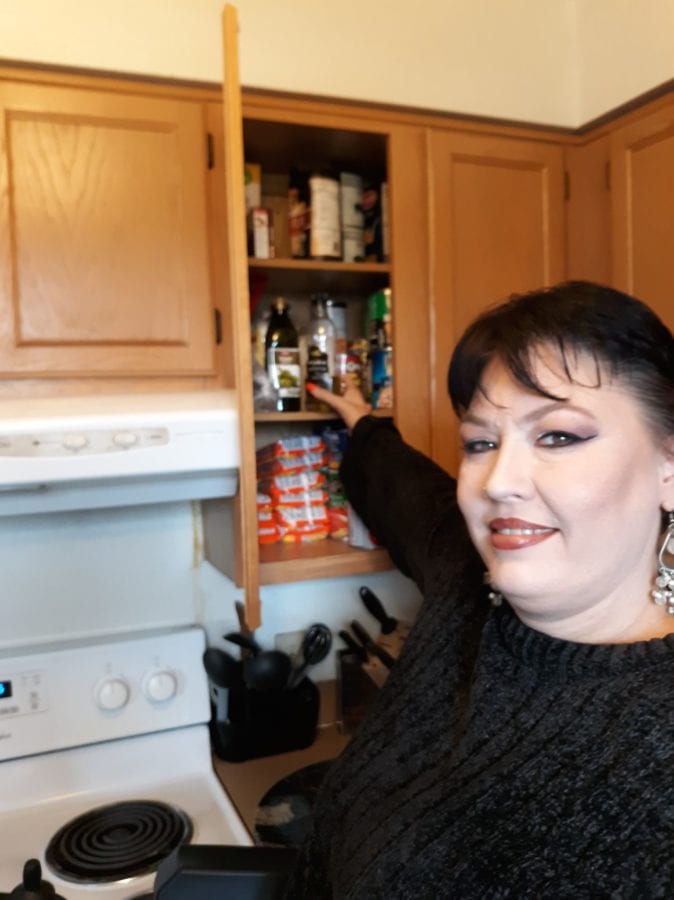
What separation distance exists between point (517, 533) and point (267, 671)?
79cm

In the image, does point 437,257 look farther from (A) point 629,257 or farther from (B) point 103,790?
(B) point 103,790

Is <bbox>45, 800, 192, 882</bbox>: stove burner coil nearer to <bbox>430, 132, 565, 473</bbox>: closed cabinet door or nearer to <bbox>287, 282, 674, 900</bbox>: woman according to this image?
<bbox>287, 282, 674, 900</bbox>: woman

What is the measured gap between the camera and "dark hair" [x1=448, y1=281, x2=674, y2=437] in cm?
76

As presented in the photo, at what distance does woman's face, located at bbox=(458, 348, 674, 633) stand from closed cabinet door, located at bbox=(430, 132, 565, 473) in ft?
1.98

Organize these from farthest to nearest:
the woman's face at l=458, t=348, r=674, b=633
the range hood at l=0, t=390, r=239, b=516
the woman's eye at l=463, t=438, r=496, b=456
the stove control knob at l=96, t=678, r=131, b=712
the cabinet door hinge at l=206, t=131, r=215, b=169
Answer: the stove control knob at l=96, t=678, r=131, b=712 → the cabinet door hinge at l=206, t=131, r=215, b=169 → the range hood at l=0, t=390, r=239, b=516 → the woman's eye at l=463, t=438, r=496, b=456 → the woman's face at l=458, t=348, r=674, b=633

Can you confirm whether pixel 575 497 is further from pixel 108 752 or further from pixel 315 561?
pixel 108 752

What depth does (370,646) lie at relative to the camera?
5.05 feet

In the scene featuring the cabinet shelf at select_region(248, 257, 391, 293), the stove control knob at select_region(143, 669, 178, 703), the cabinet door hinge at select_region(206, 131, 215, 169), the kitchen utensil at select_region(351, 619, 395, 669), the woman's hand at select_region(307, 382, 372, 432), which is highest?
the cabinet door hinge at select_region(206, 131, 215, 169)

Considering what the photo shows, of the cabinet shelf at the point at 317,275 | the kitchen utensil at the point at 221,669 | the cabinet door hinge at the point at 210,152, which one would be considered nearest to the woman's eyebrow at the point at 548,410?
the cabinet shelf at the point at 317,275

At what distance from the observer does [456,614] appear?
994 mm

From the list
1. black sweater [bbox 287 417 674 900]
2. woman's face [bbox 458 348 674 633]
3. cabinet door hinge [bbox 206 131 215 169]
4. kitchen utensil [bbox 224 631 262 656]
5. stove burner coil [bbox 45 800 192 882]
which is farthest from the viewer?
kitchen utensil [bbox 224 631 262 656]

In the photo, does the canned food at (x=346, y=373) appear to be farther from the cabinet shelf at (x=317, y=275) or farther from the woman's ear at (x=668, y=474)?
the woman's ear at (x=668, y=474)

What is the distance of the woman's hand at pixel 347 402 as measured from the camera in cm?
139

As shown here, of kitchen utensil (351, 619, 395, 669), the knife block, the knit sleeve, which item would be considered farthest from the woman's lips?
the knife block
